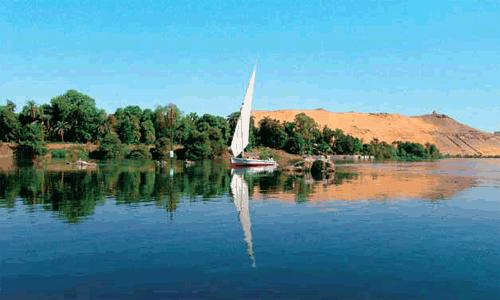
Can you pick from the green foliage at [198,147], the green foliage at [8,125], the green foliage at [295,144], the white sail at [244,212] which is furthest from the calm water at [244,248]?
the green foliage at [295,144]

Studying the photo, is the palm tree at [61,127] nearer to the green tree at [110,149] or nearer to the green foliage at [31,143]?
the green foliage at [31,143]

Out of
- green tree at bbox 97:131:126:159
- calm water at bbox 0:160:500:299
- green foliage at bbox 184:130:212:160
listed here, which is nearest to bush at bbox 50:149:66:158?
green tree at bbox 97:131:126:159

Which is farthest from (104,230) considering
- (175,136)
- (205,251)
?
(175,136)

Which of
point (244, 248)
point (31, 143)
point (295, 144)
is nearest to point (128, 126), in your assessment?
point (31, 143)

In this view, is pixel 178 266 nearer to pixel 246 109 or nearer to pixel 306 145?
pixel 246 109

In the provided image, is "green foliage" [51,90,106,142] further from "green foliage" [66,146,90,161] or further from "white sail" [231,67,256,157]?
"white sail" [231,67,256,157]

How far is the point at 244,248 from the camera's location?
19.9m

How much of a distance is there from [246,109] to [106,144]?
5702 cm

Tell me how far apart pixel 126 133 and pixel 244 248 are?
443 feet

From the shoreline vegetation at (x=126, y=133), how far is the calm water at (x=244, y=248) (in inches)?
3879

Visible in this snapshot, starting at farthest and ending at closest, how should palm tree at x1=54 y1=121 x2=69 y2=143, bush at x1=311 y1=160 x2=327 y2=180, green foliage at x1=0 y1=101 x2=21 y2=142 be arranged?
palm tree at x1=54 y1=121 x2=69 y2=143
green foliage at x1=0 y1=101 x2=21 y2=142
bush at x1=311 y1=160 x2=327 y2=180

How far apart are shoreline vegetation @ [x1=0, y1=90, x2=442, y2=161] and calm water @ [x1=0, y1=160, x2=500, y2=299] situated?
98537mm

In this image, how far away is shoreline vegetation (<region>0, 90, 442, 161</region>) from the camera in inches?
5231

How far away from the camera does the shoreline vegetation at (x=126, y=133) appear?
436ft
